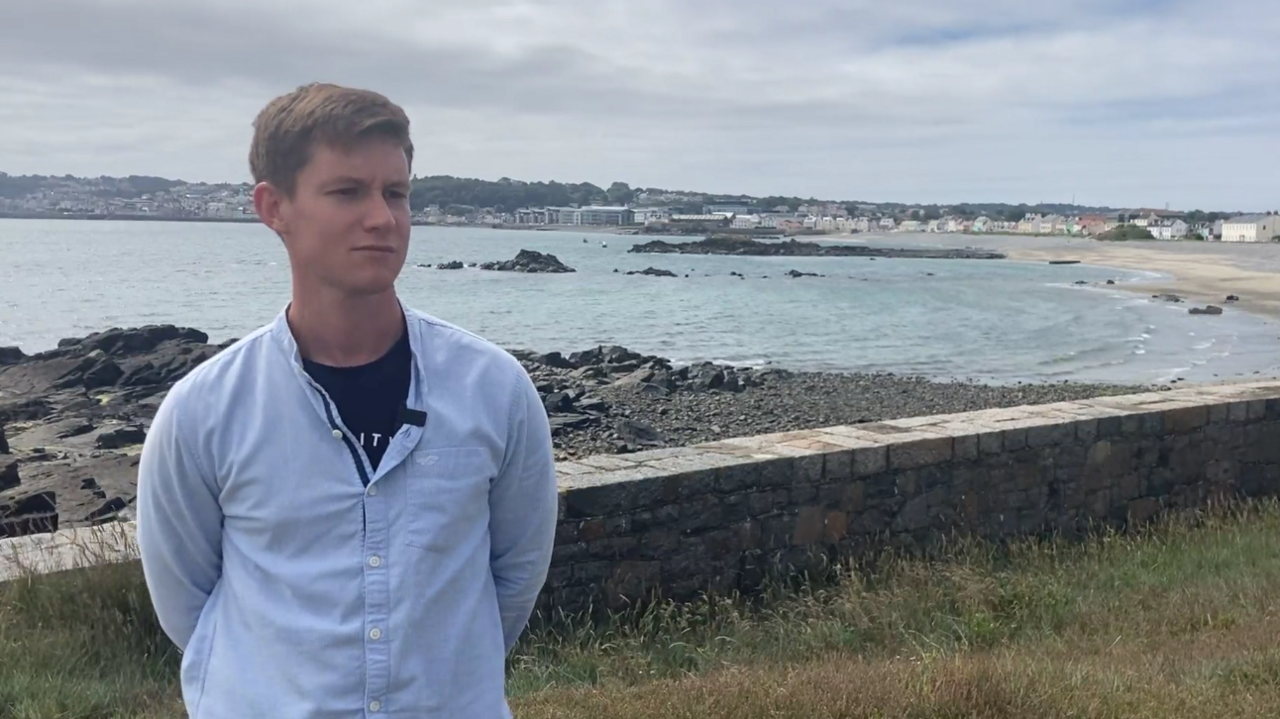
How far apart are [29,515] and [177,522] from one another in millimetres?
6636

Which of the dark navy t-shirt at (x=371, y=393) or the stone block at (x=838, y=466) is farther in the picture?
the stone block at (x=838, y=466)

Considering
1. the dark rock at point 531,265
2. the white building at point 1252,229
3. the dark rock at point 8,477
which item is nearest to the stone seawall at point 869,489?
the dark rock at point 8,477

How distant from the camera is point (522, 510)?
197cm

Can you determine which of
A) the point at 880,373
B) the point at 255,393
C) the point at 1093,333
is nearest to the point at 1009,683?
the point at 255,393

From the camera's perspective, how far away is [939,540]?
6.39 metres

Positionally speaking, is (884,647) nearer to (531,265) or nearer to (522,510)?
(522,510)

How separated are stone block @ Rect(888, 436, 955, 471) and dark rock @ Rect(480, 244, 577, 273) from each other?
222ft

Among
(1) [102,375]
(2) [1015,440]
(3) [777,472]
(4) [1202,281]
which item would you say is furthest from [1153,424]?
(4) [1202,281]

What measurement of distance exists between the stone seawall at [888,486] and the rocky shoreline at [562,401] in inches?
260

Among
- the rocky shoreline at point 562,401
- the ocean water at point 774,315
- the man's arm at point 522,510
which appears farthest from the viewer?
the ocean water at point 774,315

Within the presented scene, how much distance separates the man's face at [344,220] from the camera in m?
1.75

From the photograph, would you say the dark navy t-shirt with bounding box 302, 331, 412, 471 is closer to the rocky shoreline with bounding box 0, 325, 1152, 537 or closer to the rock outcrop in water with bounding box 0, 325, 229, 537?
the rock outcrop in water with bounding box 0, 325, 229, 537

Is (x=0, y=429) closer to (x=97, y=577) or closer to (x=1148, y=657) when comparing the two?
(x=97, y=577)

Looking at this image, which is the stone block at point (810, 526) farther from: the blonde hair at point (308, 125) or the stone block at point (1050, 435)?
the blonde hair at point (308, 125)
